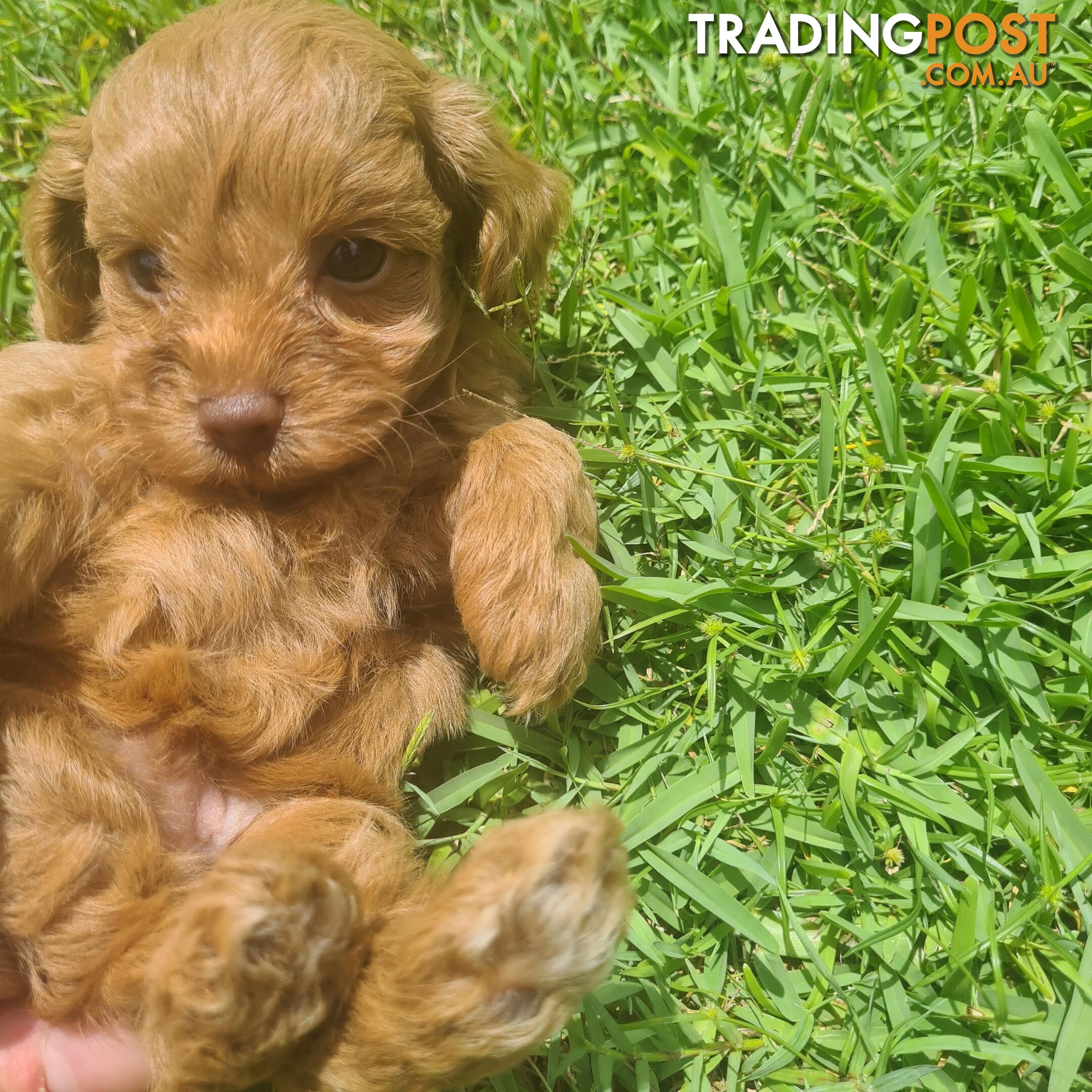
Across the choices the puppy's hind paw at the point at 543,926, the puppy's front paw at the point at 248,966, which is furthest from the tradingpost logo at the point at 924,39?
the puppy's front paw at the point at 248,966

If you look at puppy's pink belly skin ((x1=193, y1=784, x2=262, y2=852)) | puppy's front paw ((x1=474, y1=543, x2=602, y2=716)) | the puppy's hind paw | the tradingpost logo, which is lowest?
puppy's pink belly skin ((x1=193, y1=784, x2=262, y2=852))

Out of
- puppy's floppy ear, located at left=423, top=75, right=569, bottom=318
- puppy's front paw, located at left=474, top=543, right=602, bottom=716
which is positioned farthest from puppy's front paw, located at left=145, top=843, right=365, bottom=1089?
puppy's floppy ear, located at left=423, top=75, right=569, bottom=318

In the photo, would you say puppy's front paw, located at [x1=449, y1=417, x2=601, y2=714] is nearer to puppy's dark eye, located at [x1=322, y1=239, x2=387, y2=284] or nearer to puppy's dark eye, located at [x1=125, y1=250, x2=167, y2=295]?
puppy's dark eye, located at [x1=322, y1=239, x2=387, y2=284]

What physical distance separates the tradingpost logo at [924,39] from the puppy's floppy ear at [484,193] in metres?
1.22

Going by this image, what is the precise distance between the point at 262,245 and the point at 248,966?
48.6 inches

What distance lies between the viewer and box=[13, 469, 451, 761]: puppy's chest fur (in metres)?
1.76

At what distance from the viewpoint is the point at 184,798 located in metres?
1.79

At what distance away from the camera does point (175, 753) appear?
1.79m

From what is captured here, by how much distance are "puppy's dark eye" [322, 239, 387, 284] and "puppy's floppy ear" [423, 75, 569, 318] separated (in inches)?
→ 12.3

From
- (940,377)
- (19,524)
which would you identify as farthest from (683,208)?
(19,524)

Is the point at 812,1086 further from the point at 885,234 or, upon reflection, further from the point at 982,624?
the point at 885,234

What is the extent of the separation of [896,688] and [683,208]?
5.11 feet

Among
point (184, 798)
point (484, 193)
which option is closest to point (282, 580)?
point (184, 798)

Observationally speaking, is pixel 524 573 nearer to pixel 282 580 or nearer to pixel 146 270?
pixel 282 580
